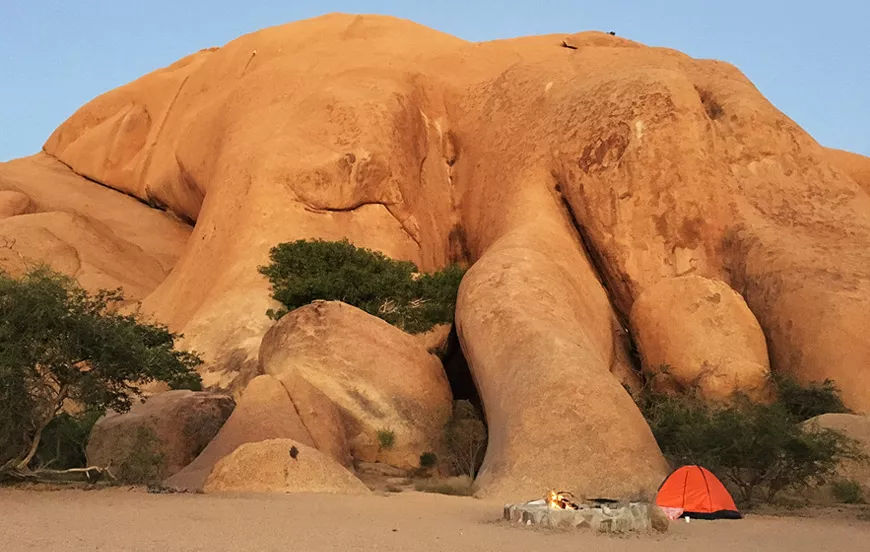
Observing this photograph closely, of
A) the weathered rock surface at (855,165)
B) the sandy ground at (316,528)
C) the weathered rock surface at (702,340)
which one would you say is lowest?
the sandy ground at (316,528)

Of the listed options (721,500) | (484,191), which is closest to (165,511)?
(721,500)

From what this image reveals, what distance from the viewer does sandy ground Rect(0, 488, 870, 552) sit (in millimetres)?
9016

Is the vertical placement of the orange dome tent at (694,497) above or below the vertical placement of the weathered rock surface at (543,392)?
below

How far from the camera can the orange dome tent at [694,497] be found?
529 inches

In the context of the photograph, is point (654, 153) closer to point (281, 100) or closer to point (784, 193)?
point (784, 193)

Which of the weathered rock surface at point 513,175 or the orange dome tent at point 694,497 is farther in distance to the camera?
the weathered rock surface at point 513,175

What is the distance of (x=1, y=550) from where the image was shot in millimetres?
8125

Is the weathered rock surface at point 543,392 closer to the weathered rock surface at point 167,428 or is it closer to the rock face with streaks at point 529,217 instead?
the rock face with streaks at point 529,217

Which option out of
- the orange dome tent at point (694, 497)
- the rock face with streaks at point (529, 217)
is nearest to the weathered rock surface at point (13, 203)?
the rock face with streaks at point (529, 217)

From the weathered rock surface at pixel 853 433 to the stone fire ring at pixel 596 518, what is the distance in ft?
21.1

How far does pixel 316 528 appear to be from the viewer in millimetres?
10297

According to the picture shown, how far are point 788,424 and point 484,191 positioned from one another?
48.3 feet

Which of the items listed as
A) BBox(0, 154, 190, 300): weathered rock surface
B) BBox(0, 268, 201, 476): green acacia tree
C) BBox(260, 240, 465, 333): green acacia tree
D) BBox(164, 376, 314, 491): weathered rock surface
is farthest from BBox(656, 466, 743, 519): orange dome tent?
BBox(0, 154, 190, 300): weathered rock surface

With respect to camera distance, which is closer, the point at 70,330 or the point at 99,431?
the point at 70,330
